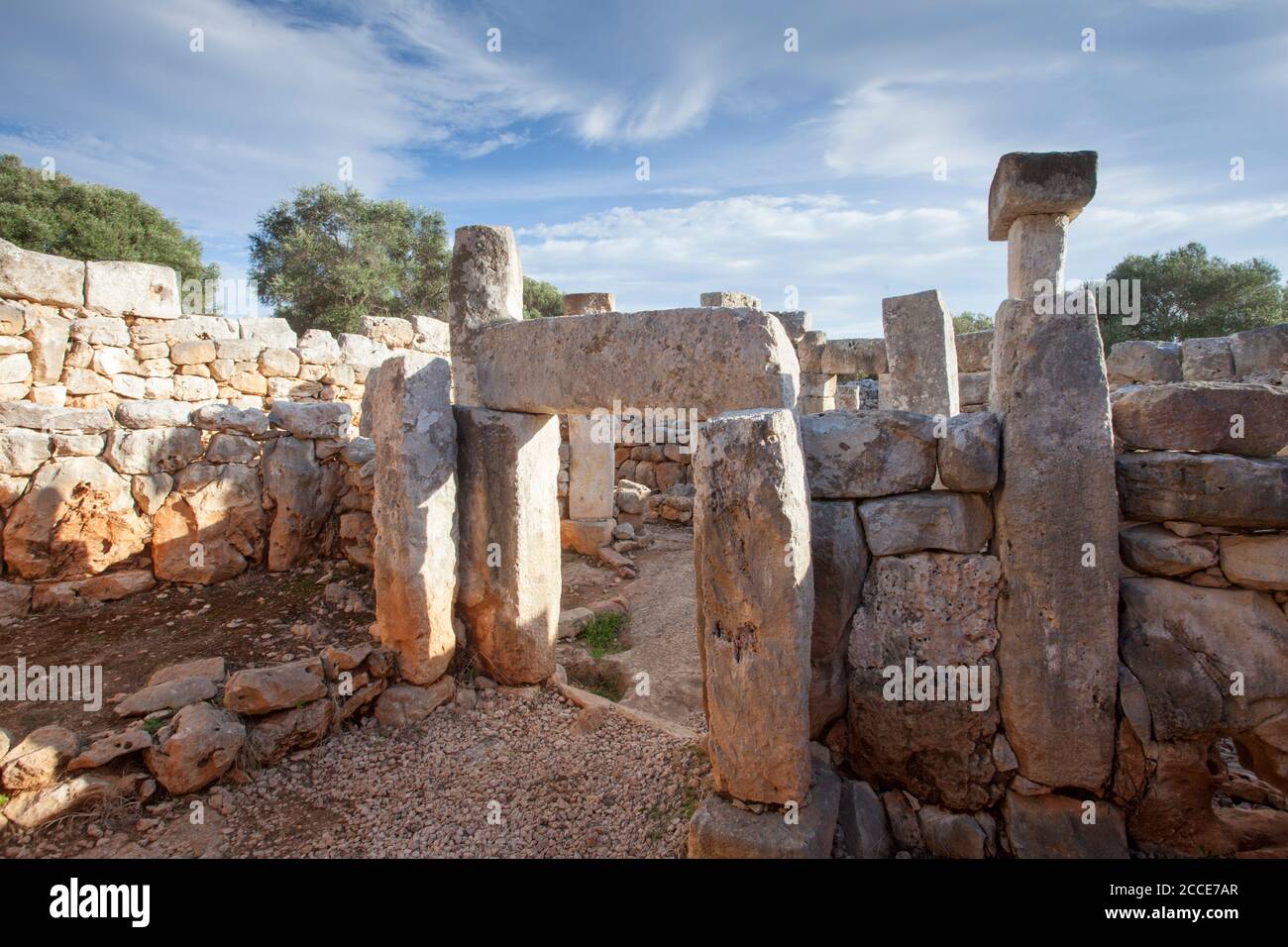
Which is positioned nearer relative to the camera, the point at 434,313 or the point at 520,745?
the point at 520,745

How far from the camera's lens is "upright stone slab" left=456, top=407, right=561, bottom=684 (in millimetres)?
4902

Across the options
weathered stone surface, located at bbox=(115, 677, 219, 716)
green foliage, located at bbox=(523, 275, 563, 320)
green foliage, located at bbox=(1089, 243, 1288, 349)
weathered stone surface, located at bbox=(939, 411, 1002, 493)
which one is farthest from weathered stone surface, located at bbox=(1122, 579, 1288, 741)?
green foliage, located at bbox=(523, 275, 563, 320)

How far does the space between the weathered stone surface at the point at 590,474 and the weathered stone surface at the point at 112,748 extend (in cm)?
583

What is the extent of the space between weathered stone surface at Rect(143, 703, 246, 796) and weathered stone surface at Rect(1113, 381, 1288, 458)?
505 centimetres

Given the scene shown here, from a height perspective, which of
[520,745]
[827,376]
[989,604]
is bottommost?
[520,745]

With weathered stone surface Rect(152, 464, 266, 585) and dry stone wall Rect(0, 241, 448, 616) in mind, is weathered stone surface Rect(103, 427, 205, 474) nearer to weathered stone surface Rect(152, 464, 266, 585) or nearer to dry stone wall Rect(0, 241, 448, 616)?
dry stone wall Rect(0, 241, 448, 616)

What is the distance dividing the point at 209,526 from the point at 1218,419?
665cm

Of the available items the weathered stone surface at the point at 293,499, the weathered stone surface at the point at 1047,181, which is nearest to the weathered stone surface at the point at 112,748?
the weathered stone surface at the point at 293,499

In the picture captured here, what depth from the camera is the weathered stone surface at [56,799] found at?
3316 millimetres

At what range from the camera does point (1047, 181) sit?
232 inches

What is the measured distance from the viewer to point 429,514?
15.1 ft
